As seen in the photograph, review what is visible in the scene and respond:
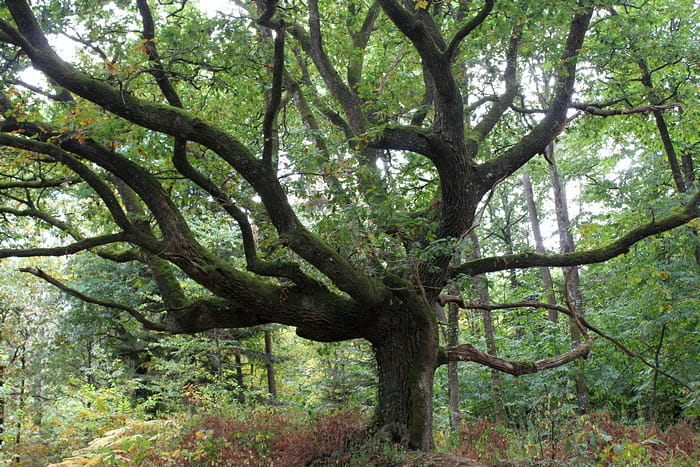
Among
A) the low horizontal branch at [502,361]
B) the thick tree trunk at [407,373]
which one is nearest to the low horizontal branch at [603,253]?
the low horizontal branch at [502,361]

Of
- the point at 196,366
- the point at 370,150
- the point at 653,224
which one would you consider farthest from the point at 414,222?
the point at 196,366

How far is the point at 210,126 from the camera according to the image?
17.8 ft

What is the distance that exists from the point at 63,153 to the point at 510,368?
6.44 m

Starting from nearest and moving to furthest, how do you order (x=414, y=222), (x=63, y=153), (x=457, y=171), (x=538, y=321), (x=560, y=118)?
(x=63, y=153), (x=414, y=222), (x=457, y=171), (x=560, y=118), (x=538, y=321)

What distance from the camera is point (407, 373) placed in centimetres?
662

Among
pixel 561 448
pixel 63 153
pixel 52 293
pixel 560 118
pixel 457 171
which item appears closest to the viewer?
pixel 63 153

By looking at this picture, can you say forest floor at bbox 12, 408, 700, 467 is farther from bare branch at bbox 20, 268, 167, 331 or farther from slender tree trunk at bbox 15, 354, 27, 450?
slender tree trunk at bbox 15, 354, 27, 450

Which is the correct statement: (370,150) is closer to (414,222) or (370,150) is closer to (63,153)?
(414,222)

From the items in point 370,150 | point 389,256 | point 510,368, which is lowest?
point 510,368

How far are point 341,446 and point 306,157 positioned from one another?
3728 millimetres

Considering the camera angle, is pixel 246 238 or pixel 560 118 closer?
pixel 246 238

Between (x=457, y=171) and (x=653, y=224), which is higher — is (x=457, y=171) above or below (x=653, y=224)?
above

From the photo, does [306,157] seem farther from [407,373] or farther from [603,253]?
[603,253]

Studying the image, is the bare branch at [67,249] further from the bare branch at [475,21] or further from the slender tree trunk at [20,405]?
the slender tree trunk at [20,405]
